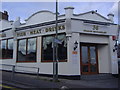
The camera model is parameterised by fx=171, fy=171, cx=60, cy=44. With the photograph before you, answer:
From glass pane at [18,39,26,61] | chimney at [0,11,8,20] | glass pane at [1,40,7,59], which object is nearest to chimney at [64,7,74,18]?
glass pane at [18,39,26,61]

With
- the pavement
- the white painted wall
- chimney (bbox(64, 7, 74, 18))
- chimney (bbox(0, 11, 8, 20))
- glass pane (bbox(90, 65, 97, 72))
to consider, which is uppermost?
chimney (bbox(0, 11, 8, 20))

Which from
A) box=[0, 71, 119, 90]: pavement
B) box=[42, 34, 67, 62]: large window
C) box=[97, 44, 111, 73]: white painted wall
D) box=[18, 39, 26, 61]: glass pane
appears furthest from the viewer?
box=[18, 39, 26, 61]: glass pane

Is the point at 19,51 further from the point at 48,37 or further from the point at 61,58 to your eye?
the point at 61,58

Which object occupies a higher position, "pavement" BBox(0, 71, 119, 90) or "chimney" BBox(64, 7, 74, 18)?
"chimney" BBox(64, 7, 74, 18)

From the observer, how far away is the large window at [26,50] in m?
15.9

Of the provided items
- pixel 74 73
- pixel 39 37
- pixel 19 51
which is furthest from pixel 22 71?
pixel 74 73

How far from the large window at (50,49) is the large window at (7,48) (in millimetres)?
4425

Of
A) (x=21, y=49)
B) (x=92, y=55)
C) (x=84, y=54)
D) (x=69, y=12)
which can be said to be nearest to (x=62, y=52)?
(x=84, y=54)

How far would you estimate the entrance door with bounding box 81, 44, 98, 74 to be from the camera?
1487 cm

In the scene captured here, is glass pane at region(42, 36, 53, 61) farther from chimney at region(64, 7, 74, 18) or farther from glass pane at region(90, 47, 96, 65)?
glass pane at region(90, 47, 96, 65)

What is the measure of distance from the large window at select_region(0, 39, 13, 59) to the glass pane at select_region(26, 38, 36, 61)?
8.05 ft

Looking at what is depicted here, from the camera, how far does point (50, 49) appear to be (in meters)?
14.9

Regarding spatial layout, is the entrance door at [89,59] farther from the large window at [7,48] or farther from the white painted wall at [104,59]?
the large window at [7,48]

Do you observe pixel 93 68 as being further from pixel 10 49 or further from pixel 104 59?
pixel 10 49
